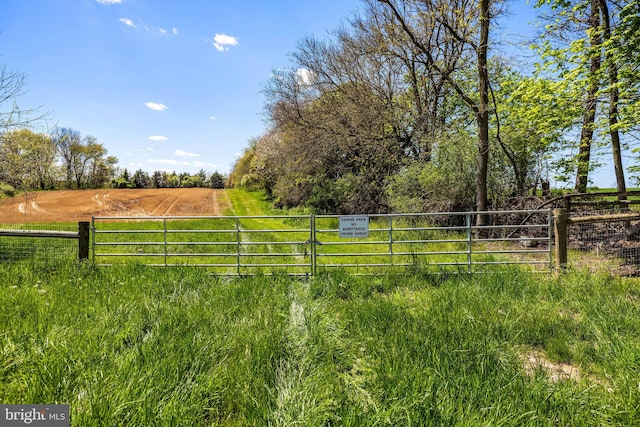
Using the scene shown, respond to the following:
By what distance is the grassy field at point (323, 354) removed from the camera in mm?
2371

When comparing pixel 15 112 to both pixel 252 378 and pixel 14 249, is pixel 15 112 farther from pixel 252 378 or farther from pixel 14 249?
pixel 252 378

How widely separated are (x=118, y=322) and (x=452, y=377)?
12.4 ft

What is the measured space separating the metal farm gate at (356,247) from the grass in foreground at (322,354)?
4.33 feet

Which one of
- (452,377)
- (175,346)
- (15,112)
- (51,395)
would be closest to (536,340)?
(452,377)

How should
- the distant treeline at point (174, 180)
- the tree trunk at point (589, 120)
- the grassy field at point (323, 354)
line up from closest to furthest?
the grassy field at point (323, 354)
the tree trunk at point (589, 120)
the distant treeline at point (174, 180)

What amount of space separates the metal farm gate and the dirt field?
1710cm

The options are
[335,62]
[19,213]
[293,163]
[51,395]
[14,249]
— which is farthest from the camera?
[19,213]

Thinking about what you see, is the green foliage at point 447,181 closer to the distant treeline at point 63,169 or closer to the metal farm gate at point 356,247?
the metal farm gate at point 356,247

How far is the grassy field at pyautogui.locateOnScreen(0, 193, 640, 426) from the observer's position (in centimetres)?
237

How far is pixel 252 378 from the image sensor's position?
281 centimetres

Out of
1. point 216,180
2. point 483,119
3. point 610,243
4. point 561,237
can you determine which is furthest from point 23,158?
point 216,180

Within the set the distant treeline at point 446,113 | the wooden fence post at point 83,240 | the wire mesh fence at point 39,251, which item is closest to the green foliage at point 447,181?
the distant treeline at point 446,113

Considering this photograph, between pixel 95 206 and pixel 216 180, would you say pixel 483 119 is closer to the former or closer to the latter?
pixel 95 206

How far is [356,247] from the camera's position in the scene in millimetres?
9820
